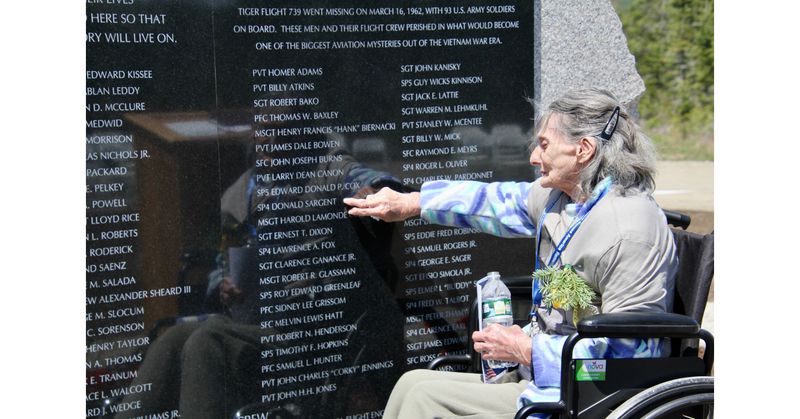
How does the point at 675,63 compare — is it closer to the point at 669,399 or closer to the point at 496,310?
the point at 496,310

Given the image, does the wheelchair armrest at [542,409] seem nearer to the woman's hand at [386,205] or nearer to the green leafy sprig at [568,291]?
the green leafy sprig at [568,291]

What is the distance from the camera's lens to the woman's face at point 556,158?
3.24 metres

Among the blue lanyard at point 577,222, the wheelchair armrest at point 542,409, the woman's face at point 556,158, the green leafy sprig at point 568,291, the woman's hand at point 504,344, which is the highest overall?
the woman's face at point 556,158

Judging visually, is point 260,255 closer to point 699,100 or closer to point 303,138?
point 303,138

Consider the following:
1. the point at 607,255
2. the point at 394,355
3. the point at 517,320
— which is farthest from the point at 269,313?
the point at 607,255

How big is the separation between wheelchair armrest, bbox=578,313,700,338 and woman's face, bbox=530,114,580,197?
515 mm

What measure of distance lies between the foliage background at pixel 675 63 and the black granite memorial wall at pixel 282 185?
1082cm

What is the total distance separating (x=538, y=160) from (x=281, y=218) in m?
0.93

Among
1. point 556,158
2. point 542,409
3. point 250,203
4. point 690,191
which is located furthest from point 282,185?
point 690,191

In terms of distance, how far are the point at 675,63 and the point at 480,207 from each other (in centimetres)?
1187

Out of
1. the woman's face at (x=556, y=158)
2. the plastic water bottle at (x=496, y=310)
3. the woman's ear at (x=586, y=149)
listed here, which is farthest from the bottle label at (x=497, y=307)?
the woman's ear at (x=586, y=149)

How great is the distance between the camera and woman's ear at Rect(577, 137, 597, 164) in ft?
10.5

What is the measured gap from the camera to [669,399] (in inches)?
119

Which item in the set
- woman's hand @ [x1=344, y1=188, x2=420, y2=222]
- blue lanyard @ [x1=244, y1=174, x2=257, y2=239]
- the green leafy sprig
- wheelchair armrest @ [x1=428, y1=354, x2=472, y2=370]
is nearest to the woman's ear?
the green leafy sprig
